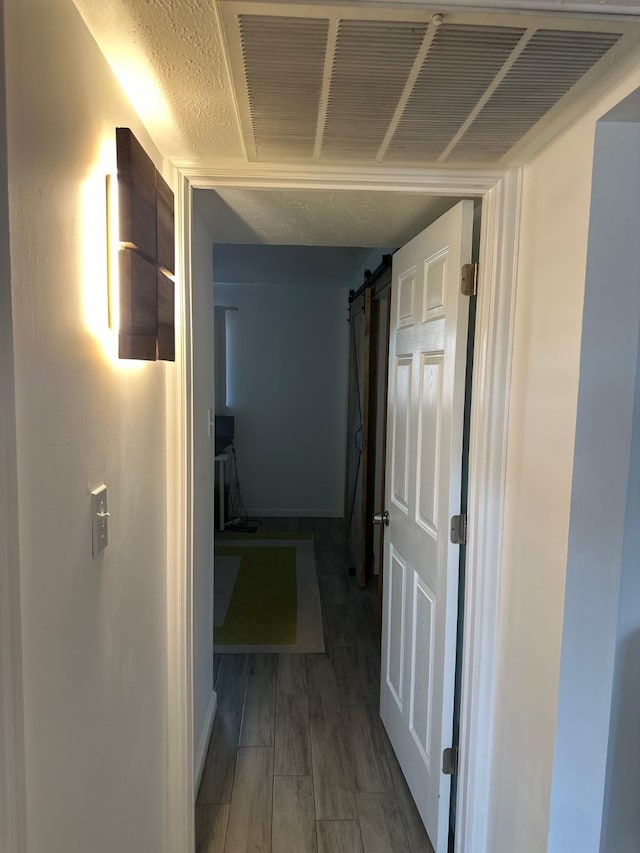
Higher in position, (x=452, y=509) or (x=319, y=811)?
(x=452, y=509)

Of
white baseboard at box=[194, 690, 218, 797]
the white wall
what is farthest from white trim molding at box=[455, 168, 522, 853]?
the white wall

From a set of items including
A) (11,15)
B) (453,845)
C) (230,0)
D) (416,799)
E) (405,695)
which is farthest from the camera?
(405,695)

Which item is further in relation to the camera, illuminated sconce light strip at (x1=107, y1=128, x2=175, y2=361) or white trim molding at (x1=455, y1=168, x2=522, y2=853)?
white trim molding at (x1=455, y1=168, x2=522, y2=853)

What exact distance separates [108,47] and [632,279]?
110 cm

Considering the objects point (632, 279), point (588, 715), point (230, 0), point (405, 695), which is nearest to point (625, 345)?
point (632, 279)

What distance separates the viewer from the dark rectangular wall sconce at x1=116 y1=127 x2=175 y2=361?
0.93 metres

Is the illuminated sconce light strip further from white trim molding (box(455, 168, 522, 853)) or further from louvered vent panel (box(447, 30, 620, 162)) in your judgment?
white trim molding (box(455, 168, 522, 853))

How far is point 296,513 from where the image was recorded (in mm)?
5488

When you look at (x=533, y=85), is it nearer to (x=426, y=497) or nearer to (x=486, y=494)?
(x=486, y=494)

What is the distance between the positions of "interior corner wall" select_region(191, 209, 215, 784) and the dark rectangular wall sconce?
0.55 metres

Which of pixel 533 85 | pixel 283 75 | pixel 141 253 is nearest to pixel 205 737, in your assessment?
pixel 141 253

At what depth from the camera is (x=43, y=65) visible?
706 millimetres

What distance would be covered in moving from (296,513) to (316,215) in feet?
13.5

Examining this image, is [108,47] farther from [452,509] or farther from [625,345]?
[452,509]
